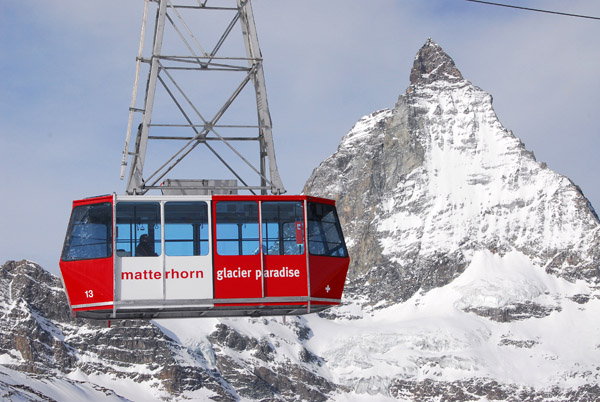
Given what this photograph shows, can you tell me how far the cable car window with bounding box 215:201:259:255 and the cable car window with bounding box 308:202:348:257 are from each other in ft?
6.55

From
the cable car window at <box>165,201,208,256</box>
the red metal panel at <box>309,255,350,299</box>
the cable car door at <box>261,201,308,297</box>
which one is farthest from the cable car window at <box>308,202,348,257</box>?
the cable car window at <box>165,201,208,256</box>

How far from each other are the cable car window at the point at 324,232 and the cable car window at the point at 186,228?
352 centimetres

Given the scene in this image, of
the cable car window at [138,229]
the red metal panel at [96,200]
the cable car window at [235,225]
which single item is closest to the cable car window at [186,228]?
the cable car window at [138,229]

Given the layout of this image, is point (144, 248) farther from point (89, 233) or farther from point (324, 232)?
point (324, 232)

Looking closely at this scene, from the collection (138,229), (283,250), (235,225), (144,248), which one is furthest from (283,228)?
(138,229)

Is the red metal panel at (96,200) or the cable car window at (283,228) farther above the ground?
the red metal panel at (96,200)

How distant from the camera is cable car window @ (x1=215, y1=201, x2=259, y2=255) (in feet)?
115

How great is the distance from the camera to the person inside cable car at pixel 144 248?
35156 millimetres

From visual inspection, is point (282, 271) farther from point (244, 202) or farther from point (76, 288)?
point (76, 288)

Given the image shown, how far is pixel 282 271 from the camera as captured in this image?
35906 mm

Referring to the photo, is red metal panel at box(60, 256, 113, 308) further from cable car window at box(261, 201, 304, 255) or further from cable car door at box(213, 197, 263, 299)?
cable car window at box(261, 201, 304, 255)

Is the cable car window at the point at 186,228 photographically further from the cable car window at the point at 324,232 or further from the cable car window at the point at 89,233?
the cable car window at the point at 324,232

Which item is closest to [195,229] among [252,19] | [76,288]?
[76,288]

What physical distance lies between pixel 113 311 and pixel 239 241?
444 centimetres
